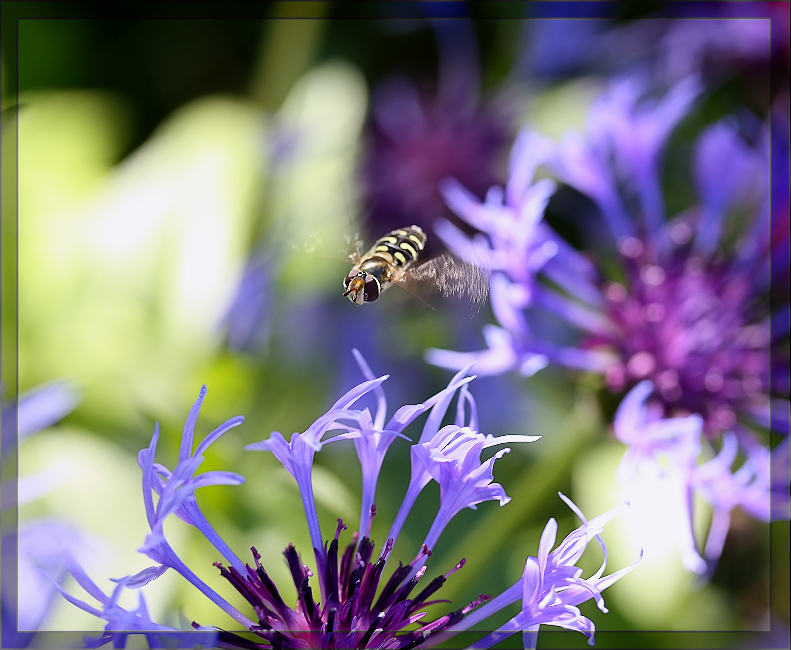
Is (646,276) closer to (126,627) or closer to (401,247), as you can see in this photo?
(401,247)

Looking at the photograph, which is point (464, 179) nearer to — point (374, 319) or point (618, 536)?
point (374, 319)

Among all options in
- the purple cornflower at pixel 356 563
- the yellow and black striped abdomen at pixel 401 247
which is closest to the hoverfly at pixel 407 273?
the yellow and black striped abdomen at pixel 401 247

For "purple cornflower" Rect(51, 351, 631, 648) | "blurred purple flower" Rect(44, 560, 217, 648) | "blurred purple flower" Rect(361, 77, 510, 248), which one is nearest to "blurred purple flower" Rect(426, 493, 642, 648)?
"purple cornflower" Rect(51, 351, 631, 648)

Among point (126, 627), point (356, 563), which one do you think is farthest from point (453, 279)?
point (126, 627)

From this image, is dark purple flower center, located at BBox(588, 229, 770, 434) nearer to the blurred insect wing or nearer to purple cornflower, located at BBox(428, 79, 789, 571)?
purple cornflower, located at BBox(428, 79, 789, 571)

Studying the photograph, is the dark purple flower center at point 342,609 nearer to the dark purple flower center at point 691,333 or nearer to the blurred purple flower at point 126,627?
the blurred purple flower at point 126,627
